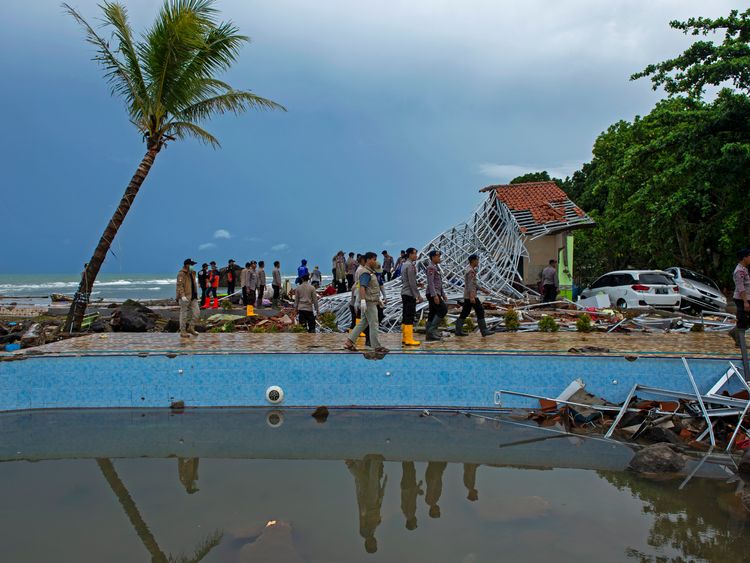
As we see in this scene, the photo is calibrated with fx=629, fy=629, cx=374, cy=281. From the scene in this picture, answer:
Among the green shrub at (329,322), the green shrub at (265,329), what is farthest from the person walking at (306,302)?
the green shrub at (329,322)

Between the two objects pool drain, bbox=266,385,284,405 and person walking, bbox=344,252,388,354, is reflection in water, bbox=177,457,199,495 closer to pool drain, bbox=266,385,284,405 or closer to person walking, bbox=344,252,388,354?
pool drain, bbox=266,385,284,405

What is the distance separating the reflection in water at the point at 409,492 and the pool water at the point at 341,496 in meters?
0.02

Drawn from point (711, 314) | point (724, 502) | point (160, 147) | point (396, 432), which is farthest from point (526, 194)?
point (724, 502)

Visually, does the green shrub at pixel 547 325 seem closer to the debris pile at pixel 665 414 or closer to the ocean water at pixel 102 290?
the debris pile at pixel 665 414

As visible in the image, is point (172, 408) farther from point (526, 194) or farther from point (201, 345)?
point (526, 194)

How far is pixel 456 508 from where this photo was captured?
21.5 feet

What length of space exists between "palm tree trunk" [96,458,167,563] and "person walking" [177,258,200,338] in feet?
16.3

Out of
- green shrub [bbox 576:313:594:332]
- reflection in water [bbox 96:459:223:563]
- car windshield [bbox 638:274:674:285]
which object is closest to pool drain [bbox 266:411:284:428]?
reflection in water [bbox 96:459:223:563]

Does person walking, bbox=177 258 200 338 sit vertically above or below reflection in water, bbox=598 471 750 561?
above

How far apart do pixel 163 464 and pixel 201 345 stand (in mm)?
3965

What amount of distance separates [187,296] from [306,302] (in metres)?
2.54

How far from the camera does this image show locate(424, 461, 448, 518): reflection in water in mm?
6625

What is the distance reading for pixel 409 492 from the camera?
7051 mm

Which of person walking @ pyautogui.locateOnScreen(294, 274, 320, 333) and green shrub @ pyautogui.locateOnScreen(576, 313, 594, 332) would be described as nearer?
person walking @ pyautogui.locateOnScreen(294, 274, 320, 333)
